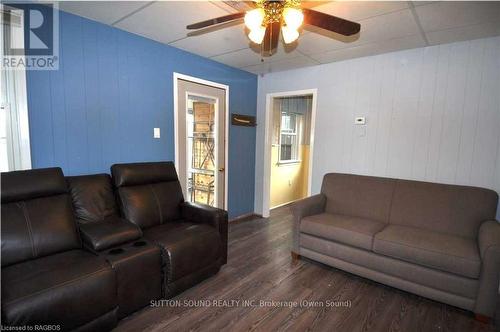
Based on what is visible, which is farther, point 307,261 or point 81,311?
point 307,261

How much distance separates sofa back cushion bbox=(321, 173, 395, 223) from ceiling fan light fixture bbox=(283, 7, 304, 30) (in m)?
2.03

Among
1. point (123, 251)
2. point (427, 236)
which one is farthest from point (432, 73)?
point (123, 251)

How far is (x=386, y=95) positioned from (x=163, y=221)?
294 cm

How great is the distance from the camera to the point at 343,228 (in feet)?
8.14

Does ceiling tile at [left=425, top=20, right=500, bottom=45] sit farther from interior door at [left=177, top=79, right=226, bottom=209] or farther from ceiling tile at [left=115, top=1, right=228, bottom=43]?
interior door at [left=177, top=79, right=226, bottom=209]

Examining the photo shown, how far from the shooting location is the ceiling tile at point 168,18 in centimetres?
209

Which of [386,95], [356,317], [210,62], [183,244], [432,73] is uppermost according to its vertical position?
[210,62]

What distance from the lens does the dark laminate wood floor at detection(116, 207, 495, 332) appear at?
1.84 metres

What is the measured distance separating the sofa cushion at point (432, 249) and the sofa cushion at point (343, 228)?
0.30 ft

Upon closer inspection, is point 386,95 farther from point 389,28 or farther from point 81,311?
point 81,311

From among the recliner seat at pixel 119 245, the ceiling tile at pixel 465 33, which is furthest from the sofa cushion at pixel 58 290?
the ceiling tile at pixel 465 33

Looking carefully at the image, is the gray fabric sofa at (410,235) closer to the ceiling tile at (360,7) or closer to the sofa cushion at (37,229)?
the ceiling tile at (360,7)

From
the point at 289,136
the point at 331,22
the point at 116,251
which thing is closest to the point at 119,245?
the point at 116,251

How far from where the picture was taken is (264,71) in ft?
13.0
